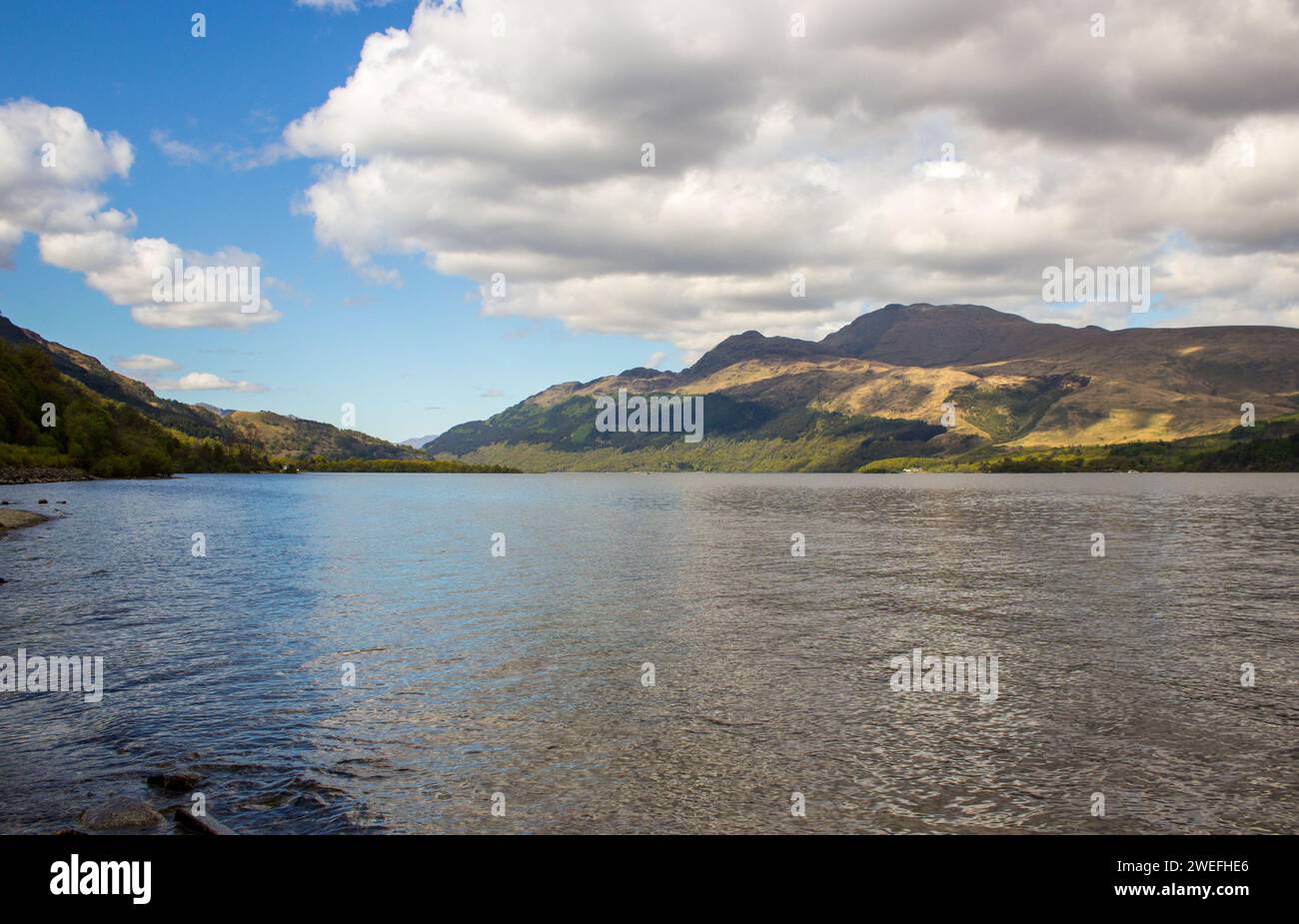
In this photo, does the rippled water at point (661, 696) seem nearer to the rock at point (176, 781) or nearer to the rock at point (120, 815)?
the rock at point (176, 781)

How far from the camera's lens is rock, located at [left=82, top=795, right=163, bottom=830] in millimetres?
18578

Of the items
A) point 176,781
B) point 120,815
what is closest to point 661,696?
point 176,781

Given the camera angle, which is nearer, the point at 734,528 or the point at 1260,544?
the point at 1260,544

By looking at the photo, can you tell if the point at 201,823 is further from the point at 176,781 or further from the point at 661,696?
the point at 661,696

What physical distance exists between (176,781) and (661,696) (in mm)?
15475

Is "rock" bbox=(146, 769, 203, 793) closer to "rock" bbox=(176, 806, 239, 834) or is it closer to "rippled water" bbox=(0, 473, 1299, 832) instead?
"rippled water" bbox=(0, 473, 1299, 832)

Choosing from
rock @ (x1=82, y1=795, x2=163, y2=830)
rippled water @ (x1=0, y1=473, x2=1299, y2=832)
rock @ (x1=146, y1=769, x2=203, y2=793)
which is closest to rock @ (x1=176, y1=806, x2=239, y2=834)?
rock @ (x1=82, y1=795, x2=163, y2=830)

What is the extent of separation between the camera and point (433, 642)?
129 ft

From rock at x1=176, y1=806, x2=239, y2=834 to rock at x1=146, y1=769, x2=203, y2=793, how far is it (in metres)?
2.09

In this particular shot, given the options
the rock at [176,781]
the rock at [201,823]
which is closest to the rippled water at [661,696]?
the rock at [176,781]

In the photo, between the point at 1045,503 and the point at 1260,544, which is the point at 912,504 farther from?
the point at 1260,544

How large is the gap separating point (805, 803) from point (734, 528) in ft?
302

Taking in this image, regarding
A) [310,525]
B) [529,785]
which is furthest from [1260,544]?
[310,525]
